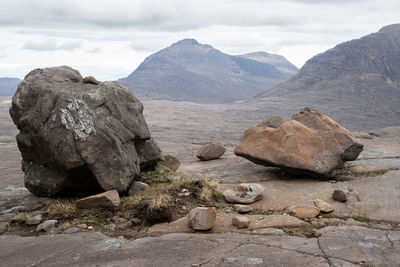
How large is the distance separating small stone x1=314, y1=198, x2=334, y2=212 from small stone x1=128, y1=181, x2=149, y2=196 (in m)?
3.51

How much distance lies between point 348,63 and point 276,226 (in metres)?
86.0

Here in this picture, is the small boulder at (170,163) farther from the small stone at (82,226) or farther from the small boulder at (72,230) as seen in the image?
the small boulder at (72,230)

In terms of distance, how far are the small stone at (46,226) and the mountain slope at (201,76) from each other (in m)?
105

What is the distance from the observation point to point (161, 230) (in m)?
5.97

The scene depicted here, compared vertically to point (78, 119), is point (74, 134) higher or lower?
lower

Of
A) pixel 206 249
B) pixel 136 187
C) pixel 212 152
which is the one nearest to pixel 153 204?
pixel 136 187

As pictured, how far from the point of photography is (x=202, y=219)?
586 cm

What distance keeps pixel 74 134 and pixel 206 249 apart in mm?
3638

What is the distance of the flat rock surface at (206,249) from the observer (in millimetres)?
4609

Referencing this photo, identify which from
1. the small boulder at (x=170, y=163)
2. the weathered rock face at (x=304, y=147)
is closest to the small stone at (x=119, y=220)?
the small boulder at (x=170, y=163)

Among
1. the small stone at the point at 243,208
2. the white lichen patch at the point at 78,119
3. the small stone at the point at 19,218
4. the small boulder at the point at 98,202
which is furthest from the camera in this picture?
the white lichen patch at the point at 78,119

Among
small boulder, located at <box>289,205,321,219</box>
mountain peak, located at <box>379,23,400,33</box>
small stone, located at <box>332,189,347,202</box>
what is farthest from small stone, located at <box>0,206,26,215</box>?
mountain peak, located at <box>379,23,400,33</box>

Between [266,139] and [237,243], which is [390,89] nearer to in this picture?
[266,139]

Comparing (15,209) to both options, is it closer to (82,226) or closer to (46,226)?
(46,226)
